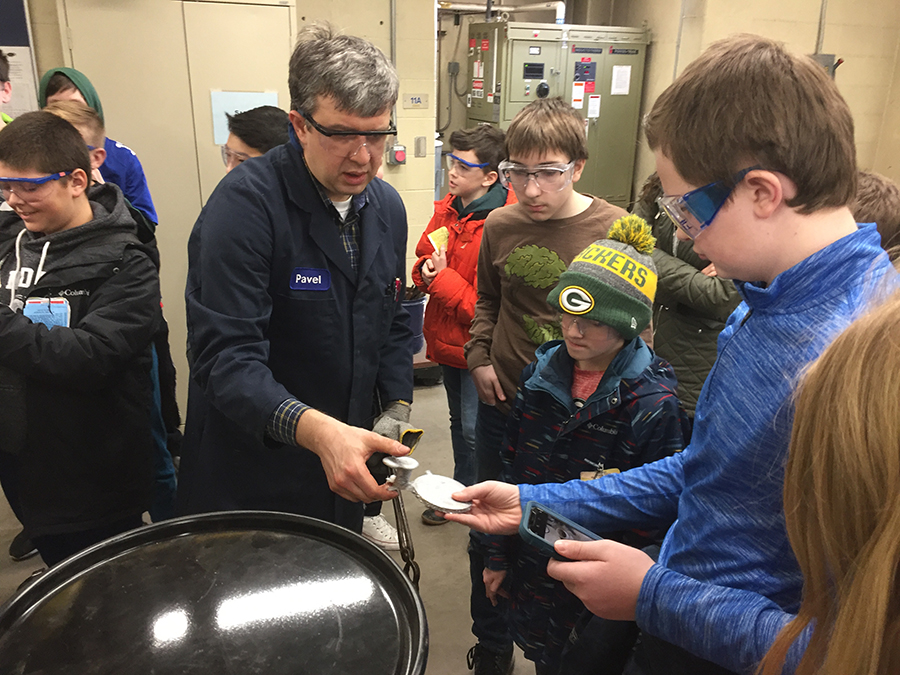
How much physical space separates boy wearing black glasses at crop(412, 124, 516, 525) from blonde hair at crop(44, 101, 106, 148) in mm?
1387

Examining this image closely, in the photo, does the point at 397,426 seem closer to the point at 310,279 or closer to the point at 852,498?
the point at 310,279

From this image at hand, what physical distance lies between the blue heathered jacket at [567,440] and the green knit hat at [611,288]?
0.26 feet

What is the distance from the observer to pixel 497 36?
516 centimetres

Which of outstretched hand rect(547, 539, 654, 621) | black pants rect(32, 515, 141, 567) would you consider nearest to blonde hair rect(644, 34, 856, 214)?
outstretched hand rect(547, 539, 654, 621)

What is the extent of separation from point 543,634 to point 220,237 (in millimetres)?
1166

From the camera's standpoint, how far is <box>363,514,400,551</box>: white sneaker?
2.70 meters

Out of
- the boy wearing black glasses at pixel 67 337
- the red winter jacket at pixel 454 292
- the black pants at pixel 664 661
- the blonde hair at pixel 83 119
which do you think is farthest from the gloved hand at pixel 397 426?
the blonde hair at pixel 83 119

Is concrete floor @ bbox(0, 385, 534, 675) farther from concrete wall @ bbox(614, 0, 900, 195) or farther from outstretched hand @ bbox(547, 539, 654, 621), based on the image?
concrete wall @ bbox(614, 0, 900, 195)

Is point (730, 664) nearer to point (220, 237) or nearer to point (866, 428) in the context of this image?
point (866, 428)

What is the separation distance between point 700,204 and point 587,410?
0.68 m

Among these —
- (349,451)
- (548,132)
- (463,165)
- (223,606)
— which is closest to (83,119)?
(463,165)

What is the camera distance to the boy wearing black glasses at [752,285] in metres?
0.78

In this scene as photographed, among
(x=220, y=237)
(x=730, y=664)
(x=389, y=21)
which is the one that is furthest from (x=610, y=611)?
(x=389, y=21)

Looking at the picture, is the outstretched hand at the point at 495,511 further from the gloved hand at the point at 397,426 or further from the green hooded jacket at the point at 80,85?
the green hooded jacket at the point at 80,85
